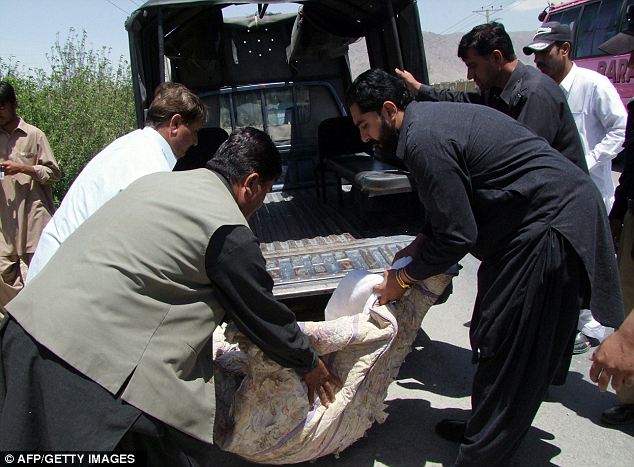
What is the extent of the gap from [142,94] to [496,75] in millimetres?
2603

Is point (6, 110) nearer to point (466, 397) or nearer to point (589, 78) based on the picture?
point (466, 397)

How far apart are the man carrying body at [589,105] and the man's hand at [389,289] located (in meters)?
1.91

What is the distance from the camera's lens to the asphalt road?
285cm

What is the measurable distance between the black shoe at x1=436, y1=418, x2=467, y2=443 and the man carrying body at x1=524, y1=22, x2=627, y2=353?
53.4 inches

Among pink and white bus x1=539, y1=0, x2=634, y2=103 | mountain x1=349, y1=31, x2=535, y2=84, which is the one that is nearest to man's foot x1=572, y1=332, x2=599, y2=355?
pink and white bus x1=539, y1=0, x2=634, y2=103

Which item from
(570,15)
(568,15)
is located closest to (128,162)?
(570,15)

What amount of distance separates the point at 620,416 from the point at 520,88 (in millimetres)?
1863

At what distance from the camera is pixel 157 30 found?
4.21 metres

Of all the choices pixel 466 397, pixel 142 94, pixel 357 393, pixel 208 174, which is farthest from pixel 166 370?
pixel 142 94

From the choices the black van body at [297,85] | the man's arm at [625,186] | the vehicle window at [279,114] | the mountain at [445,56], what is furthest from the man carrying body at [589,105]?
the mountain at [445,56]

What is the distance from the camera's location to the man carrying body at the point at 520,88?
2.91 metres

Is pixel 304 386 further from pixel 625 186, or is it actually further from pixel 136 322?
pixel 625 186

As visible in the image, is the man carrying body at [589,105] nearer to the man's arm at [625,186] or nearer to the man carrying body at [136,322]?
the man's arm at [625,186]

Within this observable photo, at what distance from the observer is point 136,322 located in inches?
67.5
